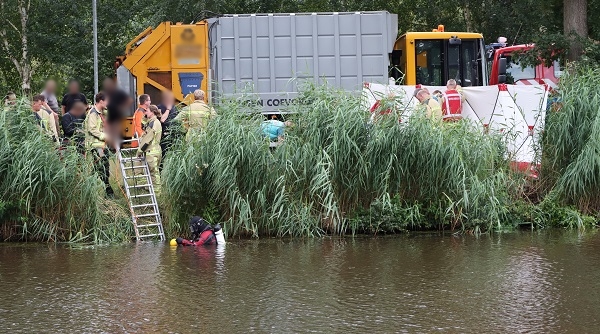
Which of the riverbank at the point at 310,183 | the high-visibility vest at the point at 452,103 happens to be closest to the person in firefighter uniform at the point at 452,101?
the high-visibility vest at the point at 452,103

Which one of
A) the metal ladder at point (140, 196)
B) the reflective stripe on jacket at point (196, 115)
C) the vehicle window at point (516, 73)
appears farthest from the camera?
the vehicle window at point (516, 73)

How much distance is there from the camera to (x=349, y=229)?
1333cm

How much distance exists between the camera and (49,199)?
42.2 feet

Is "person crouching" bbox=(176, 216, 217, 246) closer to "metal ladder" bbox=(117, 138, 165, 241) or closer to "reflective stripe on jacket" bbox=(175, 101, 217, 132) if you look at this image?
"metal ladder" bbox=(117, 138, 165, 241)

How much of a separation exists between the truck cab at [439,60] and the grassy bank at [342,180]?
679 cm

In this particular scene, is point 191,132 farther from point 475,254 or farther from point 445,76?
point 445,76

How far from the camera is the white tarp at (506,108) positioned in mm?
14359

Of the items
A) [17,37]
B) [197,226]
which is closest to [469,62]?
[197,226]

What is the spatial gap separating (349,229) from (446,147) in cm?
168

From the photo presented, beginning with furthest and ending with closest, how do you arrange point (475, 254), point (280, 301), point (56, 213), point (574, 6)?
point (574, 6) < point (56, 213) < point (475, 254) < point (280, 301)

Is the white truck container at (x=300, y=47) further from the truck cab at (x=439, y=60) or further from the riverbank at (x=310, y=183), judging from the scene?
the riverbank at (x=310, y=183)

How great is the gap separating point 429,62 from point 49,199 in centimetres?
991

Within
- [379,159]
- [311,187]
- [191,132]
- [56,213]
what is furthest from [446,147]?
[56,213]

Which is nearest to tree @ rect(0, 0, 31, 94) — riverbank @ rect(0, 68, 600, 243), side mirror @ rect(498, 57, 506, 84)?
side mirror @ rect(498, 57, 506, 84)
